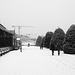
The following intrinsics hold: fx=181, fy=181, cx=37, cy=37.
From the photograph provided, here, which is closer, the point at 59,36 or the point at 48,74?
the point at 48,74

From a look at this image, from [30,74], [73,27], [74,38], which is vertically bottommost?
[30,74]

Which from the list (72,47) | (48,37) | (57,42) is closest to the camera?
(72,47)

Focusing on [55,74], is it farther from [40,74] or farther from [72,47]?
[72,47]

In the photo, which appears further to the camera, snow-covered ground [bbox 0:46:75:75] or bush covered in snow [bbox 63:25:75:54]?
bush covered in snow [bbox 63:25:75:54]

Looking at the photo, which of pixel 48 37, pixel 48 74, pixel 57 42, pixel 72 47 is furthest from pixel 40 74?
pixel 48 37

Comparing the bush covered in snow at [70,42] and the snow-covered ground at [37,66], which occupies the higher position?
the bush covered in snow at [70,42]

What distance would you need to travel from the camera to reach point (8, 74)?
9.35 metres

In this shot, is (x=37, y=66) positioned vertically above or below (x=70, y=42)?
below

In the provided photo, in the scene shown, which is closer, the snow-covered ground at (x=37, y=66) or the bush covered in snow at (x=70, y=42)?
the snow-covered ground at (x=37, y=66)

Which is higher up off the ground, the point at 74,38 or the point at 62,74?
the point at 74,38

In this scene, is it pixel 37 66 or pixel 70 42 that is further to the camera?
pixel 70 42

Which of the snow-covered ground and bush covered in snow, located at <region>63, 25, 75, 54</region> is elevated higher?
bush covered in snow, located at <region>63, 25, 75, 54</region>

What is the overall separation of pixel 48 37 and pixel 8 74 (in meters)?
36.1

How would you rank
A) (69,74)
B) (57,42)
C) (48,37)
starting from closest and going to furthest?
(69,74)
(57,42)
(48,37)
